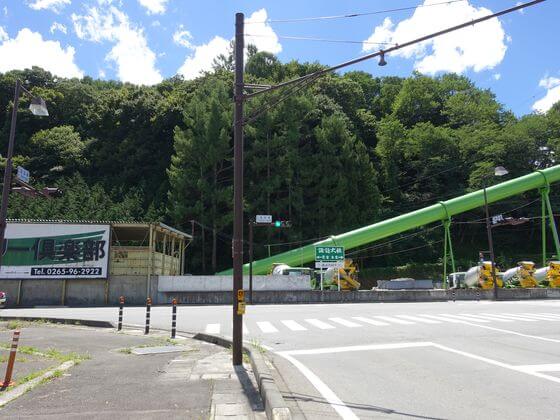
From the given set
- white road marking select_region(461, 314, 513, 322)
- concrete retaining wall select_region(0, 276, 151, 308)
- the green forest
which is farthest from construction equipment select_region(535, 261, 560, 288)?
concrete retaining wall select_region(0, 276, 151, 308)

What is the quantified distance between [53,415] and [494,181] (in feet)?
198

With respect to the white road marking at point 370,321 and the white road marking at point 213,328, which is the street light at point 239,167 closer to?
the white road marking at point 213,328

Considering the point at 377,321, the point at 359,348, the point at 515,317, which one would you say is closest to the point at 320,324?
the point at 377,321

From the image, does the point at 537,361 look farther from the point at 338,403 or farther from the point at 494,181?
the point at 494,181

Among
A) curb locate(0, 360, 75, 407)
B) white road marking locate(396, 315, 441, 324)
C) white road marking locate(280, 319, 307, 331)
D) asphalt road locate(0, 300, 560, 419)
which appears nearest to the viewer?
asphalt road locate(0, 300, 560, 419)

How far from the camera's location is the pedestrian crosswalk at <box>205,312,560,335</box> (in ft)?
51.8

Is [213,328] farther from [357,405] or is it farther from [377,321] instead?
[357,405]

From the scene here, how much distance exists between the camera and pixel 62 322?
1941 cm

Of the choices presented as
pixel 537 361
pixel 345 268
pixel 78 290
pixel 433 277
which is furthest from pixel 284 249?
pixel 537 361

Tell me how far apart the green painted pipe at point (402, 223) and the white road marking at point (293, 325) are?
23637 millimetres

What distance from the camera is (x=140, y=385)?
752 cm

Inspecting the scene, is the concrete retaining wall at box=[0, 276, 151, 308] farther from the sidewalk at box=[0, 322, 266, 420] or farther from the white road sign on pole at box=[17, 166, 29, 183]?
the sidewalk at box=[0, 322, 266, 420]

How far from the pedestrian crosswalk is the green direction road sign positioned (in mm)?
14877

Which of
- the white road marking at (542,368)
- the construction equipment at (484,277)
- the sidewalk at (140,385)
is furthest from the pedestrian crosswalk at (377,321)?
the construction equipment at (484,277)
